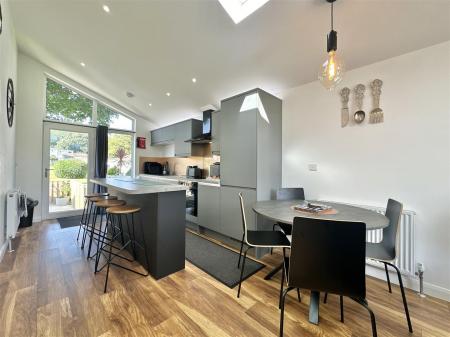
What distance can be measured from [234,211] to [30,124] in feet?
14.2

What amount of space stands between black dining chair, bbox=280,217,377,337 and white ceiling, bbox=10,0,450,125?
1853 mm

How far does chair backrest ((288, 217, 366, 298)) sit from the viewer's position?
1067 millimetres

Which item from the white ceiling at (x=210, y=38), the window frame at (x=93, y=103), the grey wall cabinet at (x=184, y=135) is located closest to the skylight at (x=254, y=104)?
the white ceiling at (x=210, y=38)

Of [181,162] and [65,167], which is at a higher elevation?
[181,162]

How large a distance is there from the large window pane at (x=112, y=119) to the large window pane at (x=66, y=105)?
0.21 metres

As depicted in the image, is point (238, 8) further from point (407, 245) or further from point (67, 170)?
point (67, 170)

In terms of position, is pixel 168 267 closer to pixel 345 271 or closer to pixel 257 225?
pixel 257 225

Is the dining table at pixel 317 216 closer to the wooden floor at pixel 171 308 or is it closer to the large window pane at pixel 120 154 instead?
the wooden floor at pixel 171 308

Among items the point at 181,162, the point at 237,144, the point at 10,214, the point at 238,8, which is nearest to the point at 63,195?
the point at 10,214

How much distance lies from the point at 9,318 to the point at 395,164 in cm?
356

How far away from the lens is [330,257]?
111 cm

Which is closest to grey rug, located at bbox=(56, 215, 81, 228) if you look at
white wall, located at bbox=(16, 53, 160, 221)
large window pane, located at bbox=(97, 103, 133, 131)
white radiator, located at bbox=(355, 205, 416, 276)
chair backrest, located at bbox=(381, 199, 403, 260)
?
white wall, located at bbox=(16, 53, 160, 221)

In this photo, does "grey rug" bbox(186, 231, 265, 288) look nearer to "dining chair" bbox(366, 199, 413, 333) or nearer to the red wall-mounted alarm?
"dining chair" bbox(366, 199, 413, 333)

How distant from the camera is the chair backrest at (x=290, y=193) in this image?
8.01 feet
